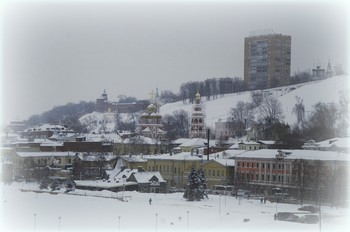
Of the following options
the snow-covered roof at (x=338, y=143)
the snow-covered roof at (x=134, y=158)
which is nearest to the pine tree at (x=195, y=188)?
the snow-covered roof at (x=338, y=143)

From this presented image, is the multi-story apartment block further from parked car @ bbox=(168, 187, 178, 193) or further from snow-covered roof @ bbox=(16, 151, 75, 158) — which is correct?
snow-covered roof @ bbox=(16, 151, 75, 158)

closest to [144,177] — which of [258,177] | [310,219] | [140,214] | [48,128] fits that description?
[258,177]

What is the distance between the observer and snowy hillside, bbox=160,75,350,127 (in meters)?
11.2

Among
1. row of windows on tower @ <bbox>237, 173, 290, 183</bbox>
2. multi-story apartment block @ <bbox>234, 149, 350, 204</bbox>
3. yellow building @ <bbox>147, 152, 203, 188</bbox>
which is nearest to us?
multi-story apartment block @ <bbox>234, 149, 350, 204</bbox>

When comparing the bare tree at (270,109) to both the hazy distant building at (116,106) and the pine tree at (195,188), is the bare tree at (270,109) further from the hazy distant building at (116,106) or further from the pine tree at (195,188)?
the pine tree at (195,188)

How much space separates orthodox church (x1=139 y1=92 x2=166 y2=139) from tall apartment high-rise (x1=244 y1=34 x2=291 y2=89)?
1851mm

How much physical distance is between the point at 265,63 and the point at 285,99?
0.90 meters

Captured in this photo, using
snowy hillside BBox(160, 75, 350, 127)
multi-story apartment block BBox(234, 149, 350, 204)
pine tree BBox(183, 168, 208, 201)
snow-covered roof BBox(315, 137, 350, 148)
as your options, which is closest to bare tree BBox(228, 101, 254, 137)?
snowy hillside BBox(160, 75, 350, 127)

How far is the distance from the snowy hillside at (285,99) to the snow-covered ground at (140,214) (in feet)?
16.4

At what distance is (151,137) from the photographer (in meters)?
11.0

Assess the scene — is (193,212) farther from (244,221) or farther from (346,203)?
(346,203)

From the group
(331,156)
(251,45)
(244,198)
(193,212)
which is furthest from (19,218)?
(251,45)

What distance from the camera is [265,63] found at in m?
12.3

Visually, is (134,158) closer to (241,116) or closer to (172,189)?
(172,189)
